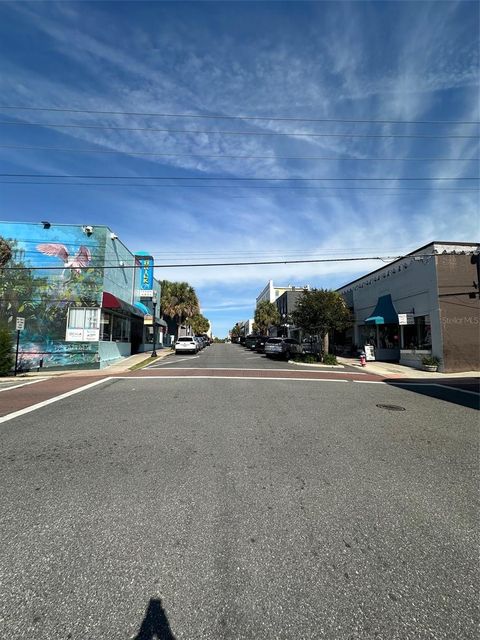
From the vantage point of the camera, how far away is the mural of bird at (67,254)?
20594mm

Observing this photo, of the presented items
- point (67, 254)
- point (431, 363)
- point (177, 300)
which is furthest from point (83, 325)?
point (177, 300)

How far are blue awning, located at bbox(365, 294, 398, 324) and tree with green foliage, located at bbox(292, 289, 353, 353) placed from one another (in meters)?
2.15

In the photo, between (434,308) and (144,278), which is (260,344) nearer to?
(144,278)

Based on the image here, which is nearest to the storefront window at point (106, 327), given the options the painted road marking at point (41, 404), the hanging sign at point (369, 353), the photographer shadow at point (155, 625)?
the painted road marking at point (41, 404)

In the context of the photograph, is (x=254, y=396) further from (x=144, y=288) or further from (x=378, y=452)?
(x=144, y=288)

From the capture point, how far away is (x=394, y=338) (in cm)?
2520

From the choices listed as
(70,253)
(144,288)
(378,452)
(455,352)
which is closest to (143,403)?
(378,452)

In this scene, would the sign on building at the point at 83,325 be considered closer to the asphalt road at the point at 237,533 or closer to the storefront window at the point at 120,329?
the storefront window at the point at 120,329

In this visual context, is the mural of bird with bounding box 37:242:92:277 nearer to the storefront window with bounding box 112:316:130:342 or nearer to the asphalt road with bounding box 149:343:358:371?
the storefront window with bounding box 112:316:130:342

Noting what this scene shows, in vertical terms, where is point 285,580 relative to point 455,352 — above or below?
below

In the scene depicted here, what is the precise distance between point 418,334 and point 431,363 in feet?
9.35

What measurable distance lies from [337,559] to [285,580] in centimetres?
54

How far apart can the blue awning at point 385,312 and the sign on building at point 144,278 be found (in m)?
18.8

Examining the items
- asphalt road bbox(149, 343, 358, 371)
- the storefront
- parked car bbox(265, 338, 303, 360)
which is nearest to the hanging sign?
the storefront
